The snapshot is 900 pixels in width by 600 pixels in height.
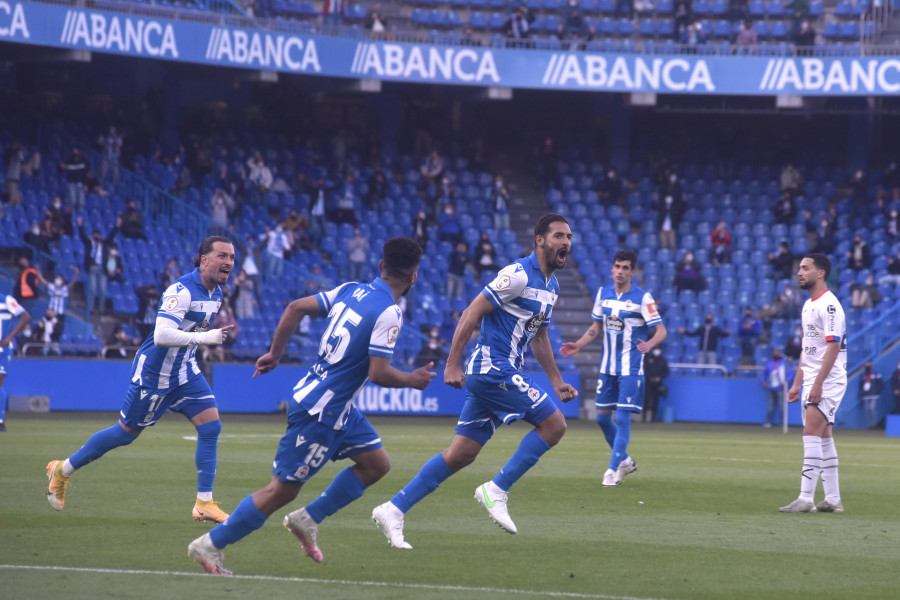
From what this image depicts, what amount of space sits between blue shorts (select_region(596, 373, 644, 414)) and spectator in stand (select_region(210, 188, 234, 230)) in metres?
18.8

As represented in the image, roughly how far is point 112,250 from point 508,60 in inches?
474

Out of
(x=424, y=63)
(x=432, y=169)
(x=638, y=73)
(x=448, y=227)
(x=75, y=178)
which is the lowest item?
(x=448, y=227)

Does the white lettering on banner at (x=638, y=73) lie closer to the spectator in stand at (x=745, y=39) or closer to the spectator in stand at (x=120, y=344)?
the spectator in stand at (x=745, y=39)

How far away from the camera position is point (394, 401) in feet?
91.5

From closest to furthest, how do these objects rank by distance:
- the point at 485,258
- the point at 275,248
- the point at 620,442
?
the point at 620,442 < the point at 275,248 < the point at 485,258

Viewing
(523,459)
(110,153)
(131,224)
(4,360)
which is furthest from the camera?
(110,153)

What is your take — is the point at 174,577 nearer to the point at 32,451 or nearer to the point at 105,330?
the point at 32,451

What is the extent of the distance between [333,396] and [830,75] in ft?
94.7

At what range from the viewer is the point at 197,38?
30531mm

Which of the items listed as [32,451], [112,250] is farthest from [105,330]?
[32,451]

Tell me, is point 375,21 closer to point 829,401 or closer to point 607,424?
point 607,424

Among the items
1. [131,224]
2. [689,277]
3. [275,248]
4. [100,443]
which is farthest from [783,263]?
[100,443]

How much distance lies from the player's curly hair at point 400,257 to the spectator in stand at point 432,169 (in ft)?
91.5

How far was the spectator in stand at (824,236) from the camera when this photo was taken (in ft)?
109
